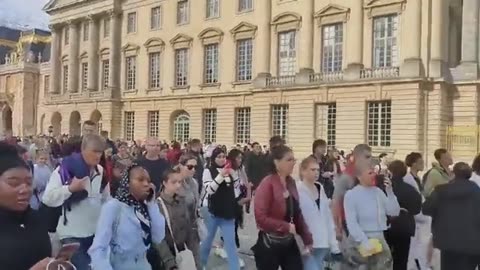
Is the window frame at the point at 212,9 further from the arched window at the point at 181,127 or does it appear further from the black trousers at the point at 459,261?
the black trousers at the point at 459,261

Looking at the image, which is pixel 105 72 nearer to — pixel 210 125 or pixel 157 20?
pixel 157 20

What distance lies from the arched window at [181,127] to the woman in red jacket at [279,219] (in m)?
34.6

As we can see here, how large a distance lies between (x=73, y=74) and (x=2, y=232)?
4814 cm

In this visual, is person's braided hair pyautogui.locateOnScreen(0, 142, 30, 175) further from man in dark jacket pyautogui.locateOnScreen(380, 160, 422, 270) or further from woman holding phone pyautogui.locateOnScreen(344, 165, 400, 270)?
man in dark jacket pyautogui.locateOnScreen(380, 160, 422, 270)

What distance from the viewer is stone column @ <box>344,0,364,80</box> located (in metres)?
30.7

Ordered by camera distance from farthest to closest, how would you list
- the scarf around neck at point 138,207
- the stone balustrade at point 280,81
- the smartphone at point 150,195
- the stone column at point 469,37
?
1. the stone balustrade at point 280,81
2. the stone column at point 469,37
3. the smartphone at point 150,195
4. the scarf around neck at point 138,207

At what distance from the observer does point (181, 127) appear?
4125 cm

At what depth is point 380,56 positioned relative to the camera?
3059 cm

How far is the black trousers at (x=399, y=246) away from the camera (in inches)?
301

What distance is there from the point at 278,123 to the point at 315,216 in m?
28.3

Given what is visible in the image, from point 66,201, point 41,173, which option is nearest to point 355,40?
point 41,173

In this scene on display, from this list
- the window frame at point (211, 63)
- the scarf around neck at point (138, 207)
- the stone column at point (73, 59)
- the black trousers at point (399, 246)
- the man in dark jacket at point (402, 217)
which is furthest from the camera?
the stone column at point (73, 59)

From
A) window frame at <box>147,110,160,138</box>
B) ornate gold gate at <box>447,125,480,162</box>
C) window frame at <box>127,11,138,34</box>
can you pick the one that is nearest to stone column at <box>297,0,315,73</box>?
ornate gold gate at <box>447,125,480,162</box>

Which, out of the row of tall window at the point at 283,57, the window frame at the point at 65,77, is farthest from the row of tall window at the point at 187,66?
the window frame at the point at 65,77
